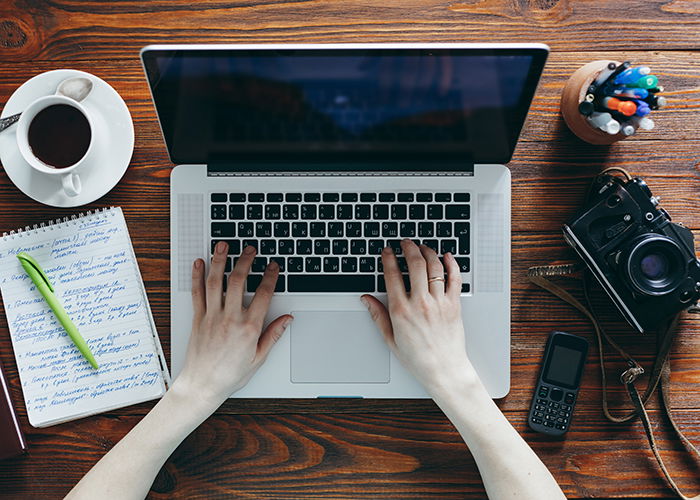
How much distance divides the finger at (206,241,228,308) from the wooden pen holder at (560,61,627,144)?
1.87 feet

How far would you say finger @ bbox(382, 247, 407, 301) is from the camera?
0.82 metres

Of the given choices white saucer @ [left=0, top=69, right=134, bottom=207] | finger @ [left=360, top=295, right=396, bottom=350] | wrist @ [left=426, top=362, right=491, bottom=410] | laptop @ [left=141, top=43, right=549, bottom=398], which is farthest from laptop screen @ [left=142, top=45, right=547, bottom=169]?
wrist @ [left=426, top=362, right=491, bottom=410]

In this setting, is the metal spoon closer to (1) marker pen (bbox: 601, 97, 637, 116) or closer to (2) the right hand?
(2) the right hand

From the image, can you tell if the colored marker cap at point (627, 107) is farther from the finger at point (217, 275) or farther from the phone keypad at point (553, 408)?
the finger at point (217, 275)

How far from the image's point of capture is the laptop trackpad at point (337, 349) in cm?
84

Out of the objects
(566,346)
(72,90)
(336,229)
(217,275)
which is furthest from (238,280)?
(566,346)

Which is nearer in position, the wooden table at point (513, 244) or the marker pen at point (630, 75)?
the marker pen at point (630, 75)

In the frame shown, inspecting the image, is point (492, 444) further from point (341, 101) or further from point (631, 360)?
point (341, 101)

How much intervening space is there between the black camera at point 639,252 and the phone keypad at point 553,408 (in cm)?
16

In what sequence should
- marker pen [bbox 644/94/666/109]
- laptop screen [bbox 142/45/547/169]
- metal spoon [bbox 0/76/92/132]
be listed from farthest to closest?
1. metal spoon [bbox 0/76/92/132]
2. marker pen [bbox 644/94/666/109]
3. laptop screen [bbox 142/45/547/169]

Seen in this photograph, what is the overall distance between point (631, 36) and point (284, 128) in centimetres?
59

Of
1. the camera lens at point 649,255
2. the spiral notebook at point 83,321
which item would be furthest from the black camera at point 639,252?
the spiral notebook at point 83,321

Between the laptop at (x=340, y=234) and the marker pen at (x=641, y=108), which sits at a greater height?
the marker pen at (x=641, y=108)

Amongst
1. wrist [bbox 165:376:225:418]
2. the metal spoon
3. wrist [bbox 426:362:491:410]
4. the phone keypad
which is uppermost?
the metal spoon
